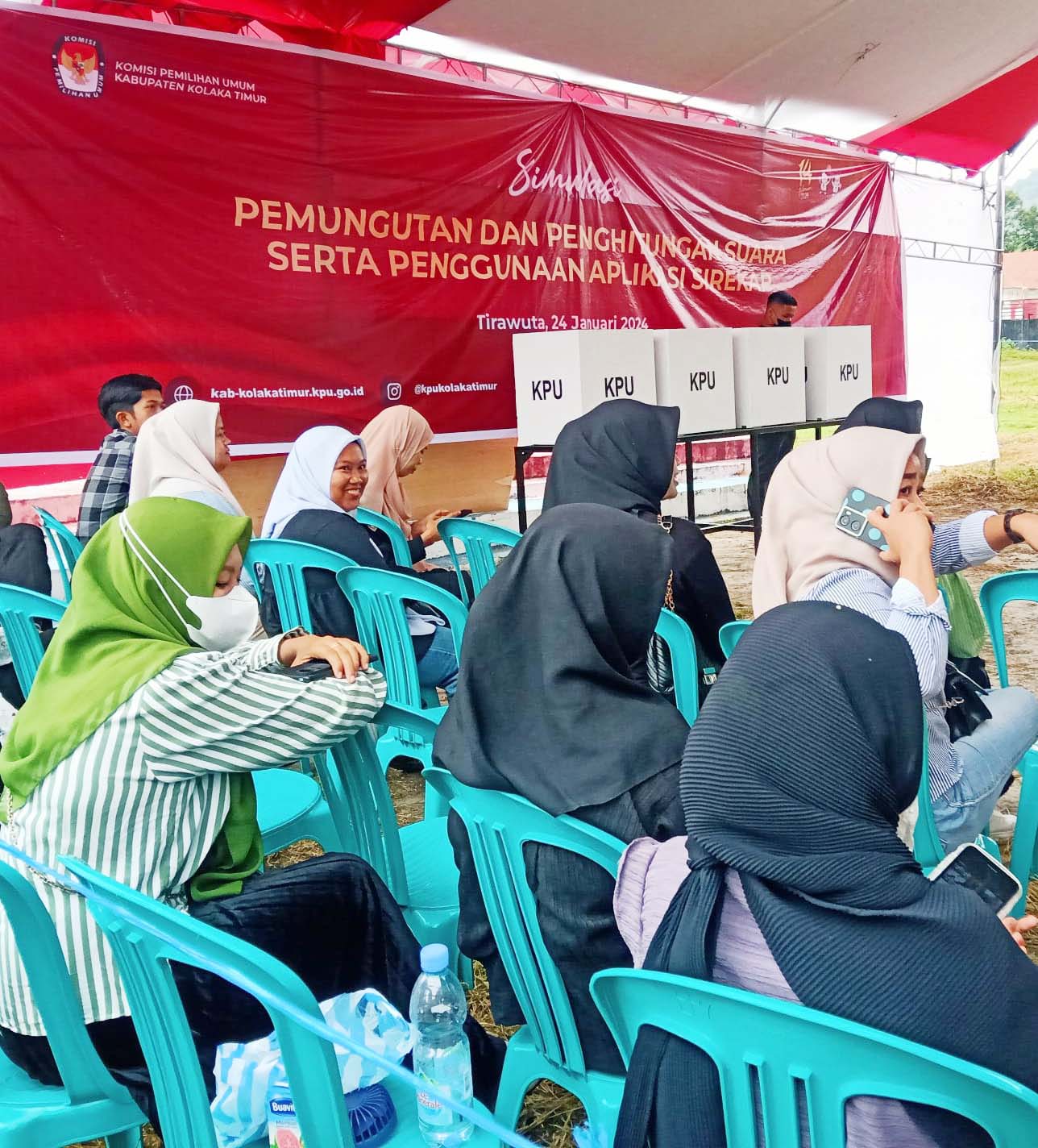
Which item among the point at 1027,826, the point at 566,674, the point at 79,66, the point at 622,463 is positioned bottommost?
the point at 1027,826

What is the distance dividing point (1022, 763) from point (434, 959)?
1410 mm

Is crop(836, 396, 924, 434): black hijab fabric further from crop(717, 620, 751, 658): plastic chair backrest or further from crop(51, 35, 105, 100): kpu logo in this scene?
crop(51, 35, 105, 100): kpu logo

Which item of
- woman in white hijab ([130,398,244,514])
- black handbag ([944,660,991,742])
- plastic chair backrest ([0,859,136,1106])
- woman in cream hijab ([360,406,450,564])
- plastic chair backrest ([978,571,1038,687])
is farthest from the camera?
woman in cream hijab ([360,406,450,564])

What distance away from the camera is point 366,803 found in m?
1.66

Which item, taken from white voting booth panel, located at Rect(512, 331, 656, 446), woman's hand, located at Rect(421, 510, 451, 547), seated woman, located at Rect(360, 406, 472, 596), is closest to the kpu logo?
seated woman, located at Rect(360, 406, 472, 596)

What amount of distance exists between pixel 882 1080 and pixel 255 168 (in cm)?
443

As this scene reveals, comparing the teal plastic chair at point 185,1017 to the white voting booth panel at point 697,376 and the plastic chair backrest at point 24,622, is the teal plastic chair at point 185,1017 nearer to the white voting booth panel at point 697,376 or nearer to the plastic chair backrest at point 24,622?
the plastic chair backrest at point 24,622

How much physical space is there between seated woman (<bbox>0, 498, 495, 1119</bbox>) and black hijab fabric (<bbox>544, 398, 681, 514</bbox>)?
4.18 ft

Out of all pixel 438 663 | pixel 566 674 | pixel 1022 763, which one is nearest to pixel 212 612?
pixel 566 674

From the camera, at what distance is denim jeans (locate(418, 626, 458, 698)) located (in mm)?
2854

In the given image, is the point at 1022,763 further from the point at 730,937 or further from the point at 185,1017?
the point at 185,1017

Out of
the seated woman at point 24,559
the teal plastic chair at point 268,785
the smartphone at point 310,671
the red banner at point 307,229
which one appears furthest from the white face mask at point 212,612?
the red banner at point 307,229

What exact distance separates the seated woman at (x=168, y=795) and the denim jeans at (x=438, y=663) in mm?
1265

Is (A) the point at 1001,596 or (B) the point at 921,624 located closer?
(B) the point at 921,624
